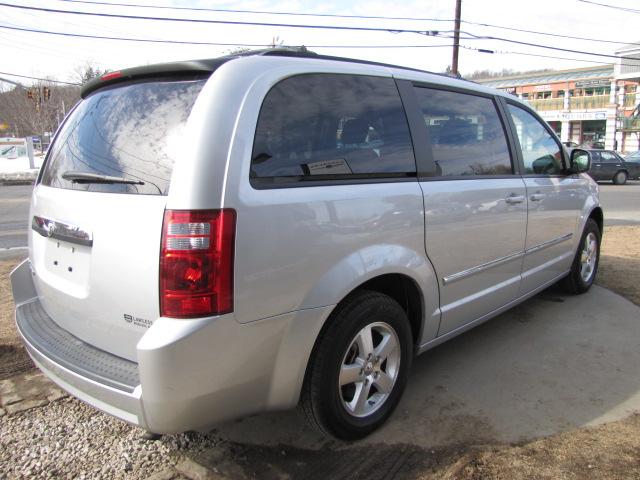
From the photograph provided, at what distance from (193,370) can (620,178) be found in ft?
80.5

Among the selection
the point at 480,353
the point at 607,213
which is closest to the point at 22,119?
the point at 607,213

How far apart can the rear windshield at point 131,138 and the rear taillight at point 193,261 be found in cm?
19

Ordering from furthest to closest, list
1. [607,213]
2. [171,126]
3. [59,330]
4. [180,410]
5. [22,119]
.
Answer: [22,119], [607,213], [59,330], [171,126], [180,410]

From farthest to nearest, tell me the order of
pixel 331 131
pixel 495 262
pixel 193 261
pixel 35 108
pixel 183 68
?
pixel 35 108
pixel 495 262
pixel 331 131
pixel 183 68
pixel 193 261

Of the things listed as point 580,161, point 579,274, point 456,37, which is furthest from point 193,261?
point 456,37

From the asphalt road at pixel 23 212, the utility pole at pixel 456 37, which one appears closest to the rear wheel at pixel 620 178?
the asphalt road at pixel 23 212

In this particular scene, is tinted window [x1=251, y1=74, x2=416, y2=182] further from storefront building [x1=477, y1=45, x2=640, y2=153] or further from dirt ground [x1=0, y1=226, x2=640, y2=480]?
storefront building [x1=477, y1=45, x2=640, y2=153]

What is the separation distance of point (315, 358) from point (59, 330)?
1.29m

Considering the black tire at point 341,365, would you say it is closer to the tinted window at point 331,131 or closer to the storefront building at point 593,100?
the tinted window at point 331,131

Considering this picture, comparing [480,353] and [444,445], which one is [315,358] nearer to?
[444,445]

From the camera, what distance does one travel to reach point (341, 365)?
→ 8.27 ft

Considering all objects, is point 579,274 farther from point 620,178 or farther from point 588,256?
point 620,178

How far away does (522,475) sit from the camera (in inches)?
95.6

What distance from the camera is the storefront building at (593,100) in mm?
52050
